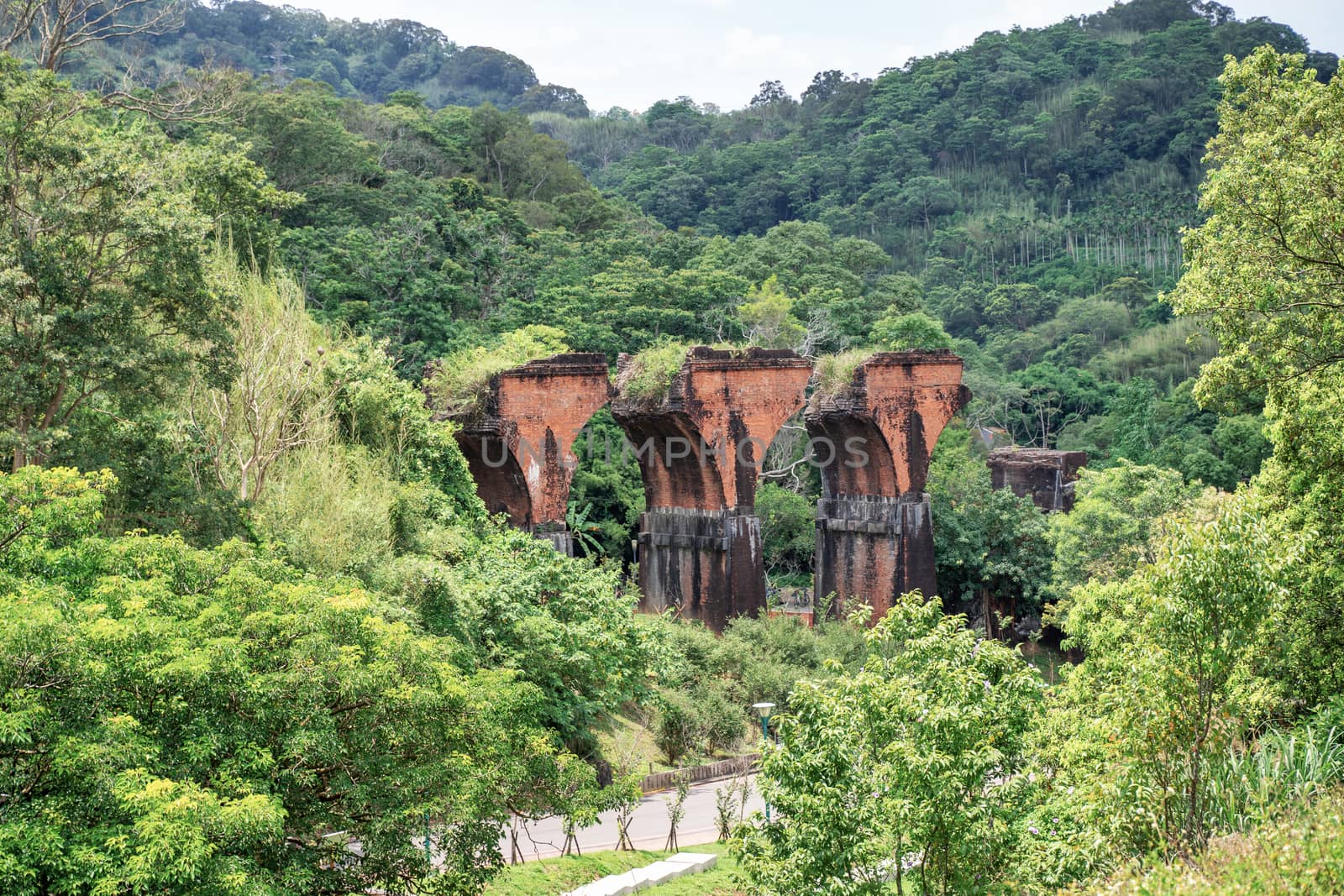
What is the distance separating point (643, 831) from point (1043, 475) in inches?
770

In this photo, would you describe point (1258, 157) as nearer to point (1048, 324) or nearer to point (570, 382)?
point (570, 382)

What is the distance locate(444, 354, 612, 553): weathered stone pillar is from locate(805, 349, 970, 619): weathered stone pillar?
5531 millimetres

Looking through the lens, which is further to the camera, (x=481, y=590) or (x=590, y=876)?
(x=481, y=590)

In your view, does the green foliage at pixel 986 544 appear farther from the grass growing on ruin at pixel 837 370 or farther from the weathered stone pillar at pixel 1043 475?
the weathered stone pillar at pixel 1043 475

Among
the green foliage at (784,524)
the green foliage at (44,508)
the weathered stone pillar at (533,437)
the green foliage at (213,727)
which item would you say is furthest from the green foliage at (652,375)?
the green foliage at (44,508)

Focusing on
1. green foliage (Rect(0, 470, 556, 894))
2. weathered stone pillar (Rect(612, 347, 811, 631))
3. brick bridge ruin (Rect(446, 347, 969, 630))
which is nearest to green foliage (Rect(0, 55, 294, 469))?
green foliage (Rect(0, 470, 556, 894))

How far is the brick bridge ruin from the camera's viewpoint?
19250 millimetres

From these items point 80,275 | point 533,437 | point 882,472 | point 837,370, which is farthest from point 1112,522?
point 80,275

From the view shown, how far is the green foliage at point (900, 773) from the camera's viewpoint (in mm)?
8047

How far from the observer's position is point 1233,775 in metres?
8.09

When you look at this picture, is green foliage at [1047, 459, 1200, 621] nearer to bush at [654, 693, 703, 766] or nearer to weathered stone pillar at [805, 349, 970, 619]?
weathered stone pillar at [805, 349, 970, 619]

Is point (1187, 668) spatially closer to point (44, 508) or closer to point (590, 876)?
point (590, 876)

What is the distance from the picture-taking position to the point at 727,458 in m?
21.2

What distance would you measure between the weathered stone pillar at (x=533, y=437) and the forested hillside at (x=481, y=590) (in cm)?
47
